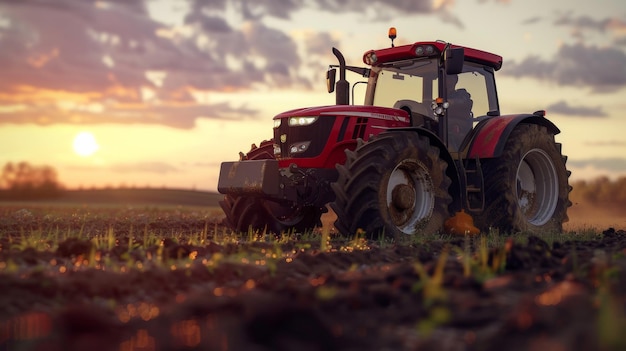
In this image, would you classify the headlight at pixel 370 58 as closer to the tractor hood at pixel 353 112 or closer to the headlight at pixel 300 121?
the tractor hood at pixel 353 112

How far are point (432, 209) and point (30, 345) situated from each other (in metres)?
6.88

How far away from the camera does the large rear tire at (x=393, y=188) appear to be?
28.8 feet

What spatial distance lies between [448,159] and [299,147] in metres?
1.99

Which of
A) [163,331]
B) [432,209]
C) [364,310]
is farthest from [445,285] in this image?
[432,209]

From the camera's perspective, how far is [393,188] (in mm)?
9477

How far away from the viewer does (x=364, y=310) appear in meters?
3.84

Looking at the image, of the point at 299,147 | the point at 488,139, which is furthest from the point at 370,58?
the point at 488,139

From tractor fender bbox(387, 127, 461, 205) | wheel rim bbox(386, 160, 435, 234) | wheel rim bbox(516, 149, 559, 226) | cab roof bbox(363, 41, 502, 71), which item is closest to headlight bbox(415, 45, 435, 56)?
cab roof bbox(363, 41, 502, 71)

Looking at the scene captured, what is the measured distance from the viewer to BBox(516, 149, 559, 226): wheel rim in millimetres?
11977

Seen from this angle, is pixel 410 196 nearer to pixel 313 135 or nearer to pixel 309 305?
pixel 313 135

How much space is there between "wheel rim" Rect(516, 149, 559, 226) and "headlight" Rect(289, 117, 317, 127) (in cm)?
387

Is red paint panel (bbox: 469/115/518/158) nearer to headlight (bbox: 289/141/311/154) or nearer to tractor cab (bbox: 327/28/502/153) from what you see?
tractor cab (bbox: 327/28/502/153)

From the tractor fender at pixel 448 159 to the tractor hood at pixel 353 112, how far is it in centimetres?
76

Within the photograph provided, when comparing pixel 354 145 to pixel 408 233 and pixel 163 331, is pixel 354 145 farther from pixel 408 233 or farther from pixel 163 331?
pixel 163 331
